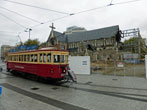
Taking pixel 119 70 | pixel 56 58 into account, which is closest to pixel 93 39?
pixel 119 70

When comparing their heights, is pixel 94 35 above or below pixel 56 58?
above

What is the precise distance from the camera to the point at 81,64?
49.9 ft

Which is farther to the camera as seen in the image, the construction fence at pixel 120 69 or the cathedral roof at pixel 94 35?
the cathedral roof at pixel 94 35

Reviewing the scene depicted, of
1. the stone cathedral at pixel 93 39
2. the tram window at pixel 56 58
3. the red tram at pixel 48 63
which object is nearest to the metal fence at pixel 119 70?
the red tram at pixel 48 63

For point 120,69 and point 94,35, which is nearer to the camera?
point 120,69

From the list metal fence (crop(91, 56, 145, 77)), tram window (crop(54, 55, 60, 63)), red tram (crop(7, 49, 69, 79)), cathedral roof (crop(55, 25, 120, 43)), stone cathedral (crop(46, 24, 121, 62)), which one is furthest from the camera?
cathedral roof (crop(55, 25, 120, 43))

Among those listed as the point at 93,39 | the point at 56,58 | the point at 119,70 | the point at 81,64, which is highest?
the point at 93,39

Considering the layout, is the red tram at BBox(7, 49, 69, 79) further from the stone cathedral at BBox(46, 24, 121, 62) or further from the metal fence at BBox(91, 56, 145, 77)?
the stone cathedral at BBox(46, 24, 121, 62)

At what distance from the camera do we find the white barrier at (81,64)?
1477 cm

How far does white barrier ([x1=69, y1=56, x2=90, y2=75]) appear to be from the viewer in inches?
582

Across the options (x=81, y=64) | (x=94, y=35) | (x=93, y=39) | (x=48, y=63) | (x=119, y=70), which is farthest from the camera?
(x=94, y=35)

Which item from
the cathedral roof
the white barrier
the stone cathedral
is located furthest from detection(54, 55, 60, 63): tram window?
the cathedral roof

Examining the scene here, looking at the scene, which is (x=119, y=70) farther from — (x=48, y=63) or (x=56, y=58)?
(x=48, y=63)

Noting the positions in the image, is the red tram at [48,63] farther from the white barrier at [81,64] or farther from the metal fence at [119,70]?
the metal fence at [119,70]
